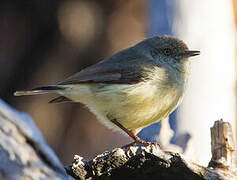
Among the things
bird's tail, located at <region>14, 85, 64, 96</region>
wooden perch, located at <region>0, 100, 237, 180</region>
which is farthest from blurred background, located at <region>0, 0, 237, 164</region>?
wooden perch, located at <region>0, 100, 237, 180</region>

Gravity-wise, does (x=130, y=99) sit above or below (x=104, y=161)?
above

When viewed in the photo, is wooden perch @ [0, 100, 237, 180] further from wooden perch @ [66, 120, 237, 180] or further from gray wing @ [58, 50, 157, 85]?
gray wing @ [58, 50, 157, 85]

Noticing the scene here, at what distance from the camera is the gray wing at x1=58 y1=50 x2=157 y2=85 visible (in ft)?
16.0

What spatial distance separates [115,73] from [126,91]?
0.82ft

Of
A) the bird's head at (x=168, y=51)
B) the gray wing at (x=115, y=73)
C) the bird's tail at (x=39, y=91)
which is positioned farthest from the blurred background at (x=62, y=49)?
the bird's tail at (x=39, y=91)

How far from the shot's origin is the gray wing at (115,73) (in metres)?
4.89

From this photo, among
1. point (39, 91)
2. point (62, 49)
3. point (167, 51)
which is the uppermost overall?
point (167, 51)

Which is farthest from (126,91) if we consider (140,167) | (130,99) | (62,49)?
(62,49)

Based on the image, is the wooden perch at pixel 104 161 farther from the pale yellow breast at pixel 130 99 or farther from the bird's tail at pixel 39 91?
the bird's tail at pixel 39 91

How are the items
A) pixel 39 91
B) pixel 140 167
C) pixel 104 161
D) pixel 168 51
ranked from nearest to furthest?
pixel 104 161
pixel 140 167
pixel 39 91
pixel 168 51

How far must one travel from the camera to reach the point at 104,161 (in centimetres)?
404

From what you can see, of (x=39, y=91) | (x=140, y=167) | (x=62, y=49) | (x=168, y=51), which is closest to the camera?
(x=140, y=167)

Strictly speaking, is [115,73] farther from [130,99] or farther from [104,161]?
[104,161]

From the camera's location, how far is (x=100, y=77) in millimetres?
4906
